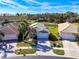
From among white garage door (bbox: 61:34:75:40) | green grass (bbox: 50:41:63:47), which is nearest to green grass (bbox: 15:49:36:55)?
green grass (bbox: 50:41:63:47)

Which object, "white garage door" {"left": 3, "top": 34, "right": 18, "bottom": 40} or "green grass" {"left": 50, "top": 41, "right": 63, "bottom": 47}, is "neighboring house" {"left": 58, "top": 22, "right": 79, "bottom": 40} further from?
"white garage door" {"left": 3, "top": 34, "right": 18, "bottom": 40}

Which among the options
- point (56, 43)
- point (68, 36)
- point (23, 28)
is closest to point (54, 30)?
point (68, 36)

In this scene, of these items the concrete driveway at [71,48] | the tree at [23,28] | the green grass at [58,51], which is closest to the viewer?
the concrete driveway at [71,48]

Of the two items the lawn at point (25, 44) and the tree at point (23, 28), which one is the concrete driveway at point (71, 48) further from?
the tree at point (23, 28)

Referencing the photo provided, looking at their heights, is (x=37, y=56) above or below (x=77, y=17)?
below

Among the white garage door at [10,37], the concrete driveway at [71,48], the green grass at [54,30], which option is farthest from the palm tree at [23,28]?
the concrete driveway at [71,48]

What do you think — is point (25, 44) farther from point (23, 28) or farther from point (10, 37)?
point (23, 28)

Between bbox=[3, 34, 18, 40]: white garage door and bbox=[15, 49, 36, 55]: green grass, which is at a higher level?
bbox=[3, 34, 18, 40]: white garage door

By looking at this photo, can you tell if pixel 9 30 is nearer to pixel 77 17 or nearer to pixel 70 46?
pixel 70 46

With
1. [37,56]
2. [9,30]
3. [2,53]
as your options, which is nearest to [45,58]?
[37,56]
